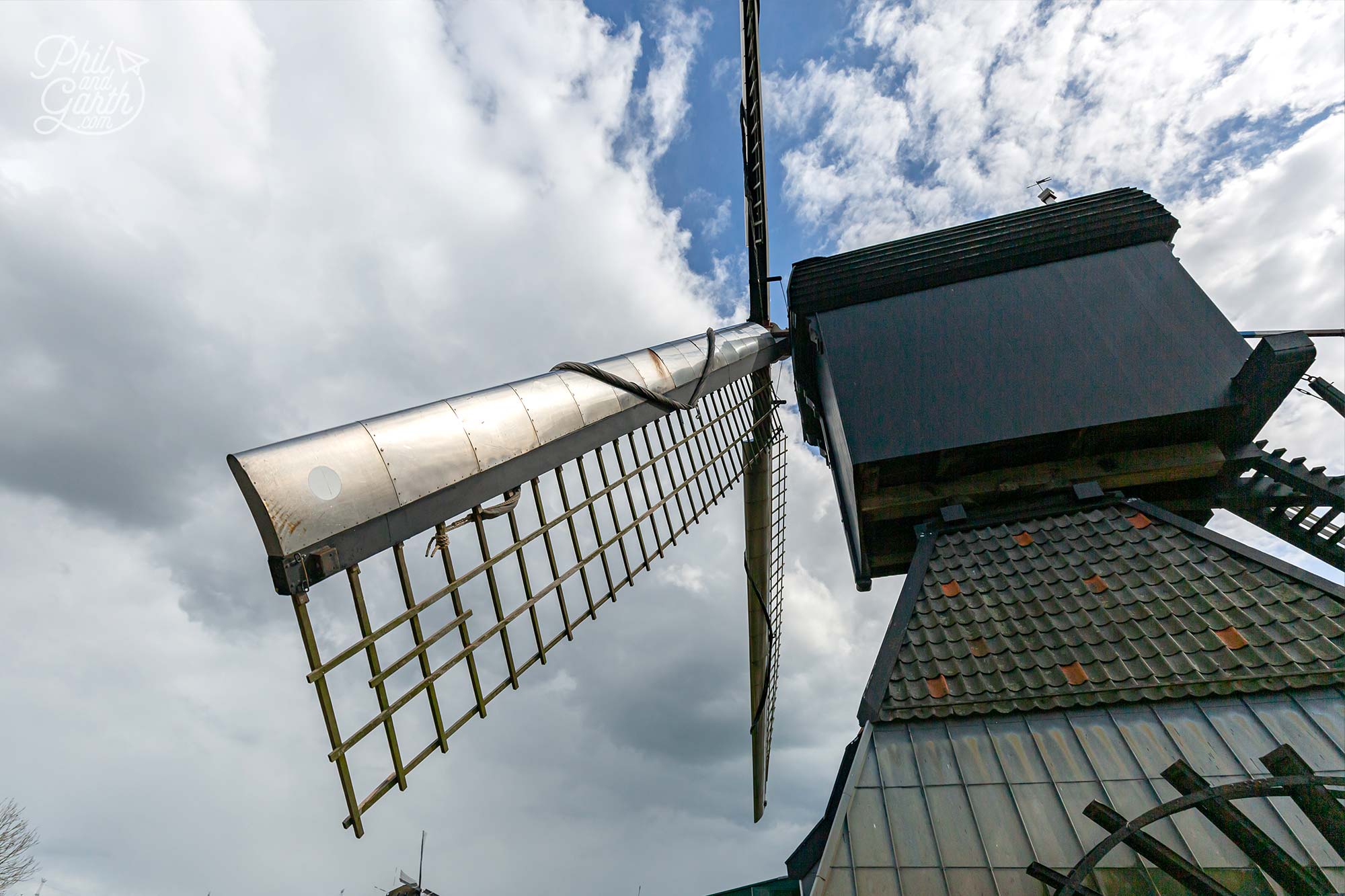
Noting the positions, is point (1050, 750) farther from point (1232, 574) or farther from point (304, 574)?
point (304, 574)

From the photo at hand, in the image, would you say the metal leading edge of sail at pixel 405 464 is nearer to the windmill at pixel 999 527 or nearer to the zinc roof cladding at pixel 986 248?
the windmill at pixel 999 527

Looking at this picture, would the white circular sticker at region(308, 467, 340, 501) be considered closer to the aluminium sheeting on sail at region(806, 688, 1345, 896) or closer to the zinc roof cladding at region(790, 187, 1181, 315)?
the aluminium sheeting on sail at region(806, 688, 1345, 896)

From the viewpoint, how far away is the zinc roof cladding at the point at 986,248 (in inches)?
288

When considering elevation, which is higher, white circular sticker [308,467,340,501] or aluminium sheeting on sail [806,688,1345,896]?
white circular sticker [308,467,340,501]

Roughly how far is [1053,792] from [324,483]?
164 inches

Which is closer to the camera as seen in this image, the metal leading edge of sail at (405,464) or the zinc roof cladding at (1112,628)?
the metal leading edge of sail at (405,464)

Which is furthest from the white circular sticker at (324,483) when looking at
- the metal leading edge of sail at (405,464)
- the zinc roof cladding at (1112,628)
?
the zinc roof cladding at (1112,628)

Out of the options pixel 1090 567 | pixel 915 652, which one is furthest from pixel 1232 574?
pixel 915 652

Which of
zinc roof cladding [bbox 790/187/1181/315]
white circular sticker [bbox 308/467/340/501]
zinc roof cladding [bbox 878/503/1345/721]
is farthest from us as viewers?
zinc roof cladding [bbox 790/187/1181/315]

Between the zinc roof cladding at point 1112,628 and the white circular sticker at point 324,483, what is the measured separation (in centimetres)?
382

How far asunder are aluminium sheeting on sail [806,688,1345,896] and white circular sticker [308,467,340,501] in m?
3.14

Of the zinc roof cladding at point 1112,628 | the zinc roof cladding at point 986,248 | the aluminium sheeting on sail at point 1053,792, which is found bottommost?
the aluminium sheeting on sail at point 1053,792

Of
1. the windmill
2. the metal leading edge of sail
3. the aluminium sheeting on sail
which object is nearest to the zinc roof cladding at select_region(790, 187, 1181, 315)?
the windmill

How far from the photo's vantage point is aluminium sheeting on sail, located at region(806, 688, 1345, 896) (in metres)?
2.88
